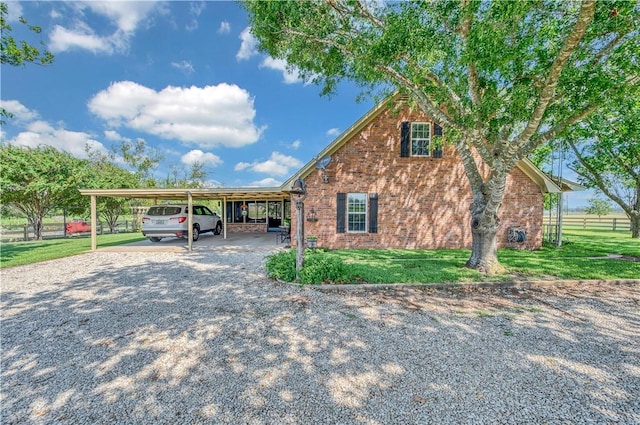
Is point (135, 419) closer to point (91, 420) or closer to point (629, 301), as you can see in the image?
point (91, 420)

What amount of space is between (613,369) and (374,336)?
2.57m

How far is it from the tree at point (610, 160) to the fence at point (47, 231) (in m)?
29.4

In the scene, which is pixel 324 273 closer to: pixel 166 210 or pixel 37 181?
pixel 166 210

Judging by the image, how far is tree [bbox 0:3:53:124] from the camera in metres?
8.14

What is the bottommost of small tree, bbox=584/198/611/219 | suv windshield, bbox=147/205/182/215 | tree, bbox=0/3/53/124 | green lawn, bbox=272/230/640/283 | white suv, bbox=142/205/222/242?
green lawn, bbox=272/230/640/283

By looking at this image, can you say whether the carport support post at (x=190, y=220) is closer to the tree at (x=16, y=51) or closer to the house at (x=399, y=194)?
the house at (x=399, y=194)

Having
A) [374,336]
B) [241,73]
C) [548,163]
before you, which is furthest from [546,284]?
[241,73]

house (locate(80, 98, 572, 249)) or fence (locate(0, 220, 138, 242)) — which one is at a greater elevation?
house (locate(80, 98, 572, 249))

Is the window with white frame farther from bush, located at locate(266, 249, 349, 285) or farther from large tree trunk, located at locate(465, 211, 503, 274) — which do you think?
large tree trunk, located at locate(465, 211, 503, 274)

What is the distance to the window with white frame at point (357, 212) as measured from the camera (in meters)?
10.8

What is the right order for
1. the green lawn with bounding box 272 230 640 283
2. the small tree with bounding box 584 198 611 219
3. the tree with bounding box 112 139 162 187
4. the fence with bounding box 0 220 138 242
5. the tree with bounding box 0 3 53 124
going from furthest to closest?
1. the tree with bounding box 112 139 162 187
2. the small tree with bounding box 584 198 611 219
3. the fence with bounding box 0 220 138 242
4. the tree with bounding box 0 3 53 124
5. the green lawn with bounding box 272 230 640 283

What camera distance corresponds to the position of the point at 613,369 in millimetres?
2949

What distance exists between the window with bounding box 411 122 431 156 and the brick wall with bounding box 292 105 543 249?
0.93ft

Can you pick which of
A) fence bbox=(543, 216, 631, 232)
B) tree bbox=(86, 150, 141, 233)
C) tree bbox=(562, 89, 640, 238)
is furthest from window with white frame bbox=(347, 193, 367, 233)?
fence bbox=(543, 216, 631, 232)
